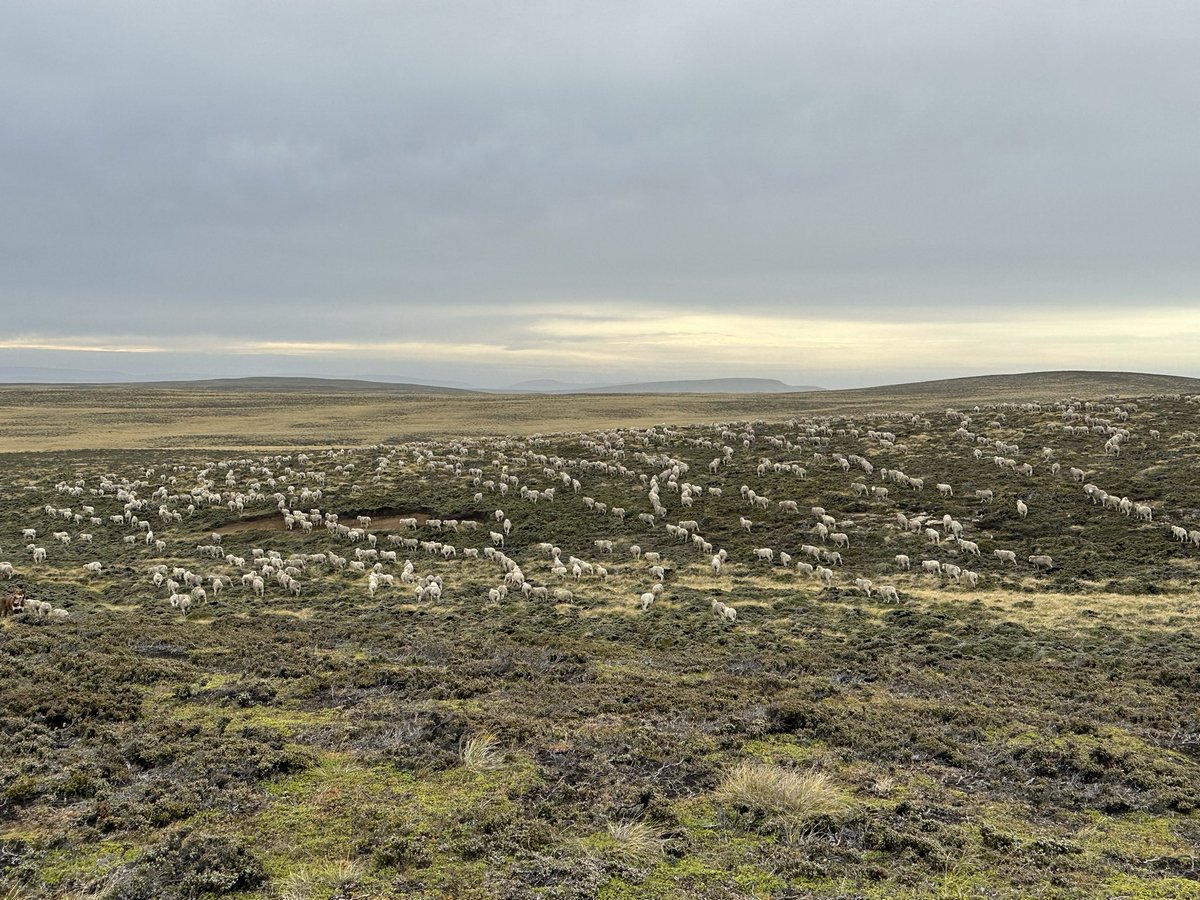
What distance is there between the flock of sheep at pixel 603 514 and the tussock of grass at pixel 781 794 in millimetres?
11688

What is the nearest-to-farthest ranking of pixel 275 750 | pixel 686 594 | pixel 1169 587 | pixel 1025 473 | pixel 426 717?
pixel 275 750, pixel 426 717, pixel 1169 587, pixel 686 594, pixel 1025 473

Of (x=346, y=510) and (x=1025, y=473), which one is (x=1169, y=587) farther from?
(x=346, y=510)

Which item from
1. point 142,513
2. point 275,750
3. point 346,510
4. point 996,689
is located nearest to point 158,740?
point 275,750

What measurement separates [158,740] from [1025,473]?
3677 cm

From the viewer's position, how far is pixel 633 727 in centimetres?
1084

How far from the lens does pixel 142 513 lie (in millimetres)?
38156

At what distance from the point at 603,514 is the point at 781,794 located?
26.3 meters

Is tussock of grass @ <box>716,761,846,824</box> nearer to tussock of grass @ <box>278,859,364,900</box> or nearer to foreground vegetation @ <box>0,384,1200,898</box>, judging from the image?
foreground vegetation @ <box>0,384,1200,898</box>

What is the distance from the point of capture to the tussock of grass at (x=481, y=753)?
9.22 metres

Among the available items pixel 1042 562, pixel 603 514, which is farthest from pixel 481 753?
pixel 603 514

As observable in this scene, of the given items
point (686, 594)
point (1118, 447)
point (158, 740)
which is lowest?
point (686, 594)

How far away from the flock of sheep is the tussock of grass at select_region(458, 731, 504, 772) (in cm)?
1142

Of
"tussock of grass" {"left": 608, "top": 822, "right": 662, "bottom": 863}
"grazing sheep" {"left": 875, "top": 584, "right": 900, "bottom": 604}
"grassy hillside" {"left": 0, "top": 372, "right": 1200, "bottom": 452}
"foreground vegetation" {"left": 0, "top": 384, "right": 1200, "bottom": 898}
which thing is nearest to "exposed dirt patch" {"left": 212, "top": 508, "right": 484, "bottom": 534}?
"foreground vegetation" {"left": 0, "top": 384, "right": 1200, "bottom": 898}

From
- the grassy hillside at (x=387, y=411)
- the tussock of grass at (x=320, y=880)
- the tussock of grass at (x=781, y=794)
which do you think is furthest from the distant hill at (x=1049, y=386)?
the tussock of grass at (x=320, y=880)
